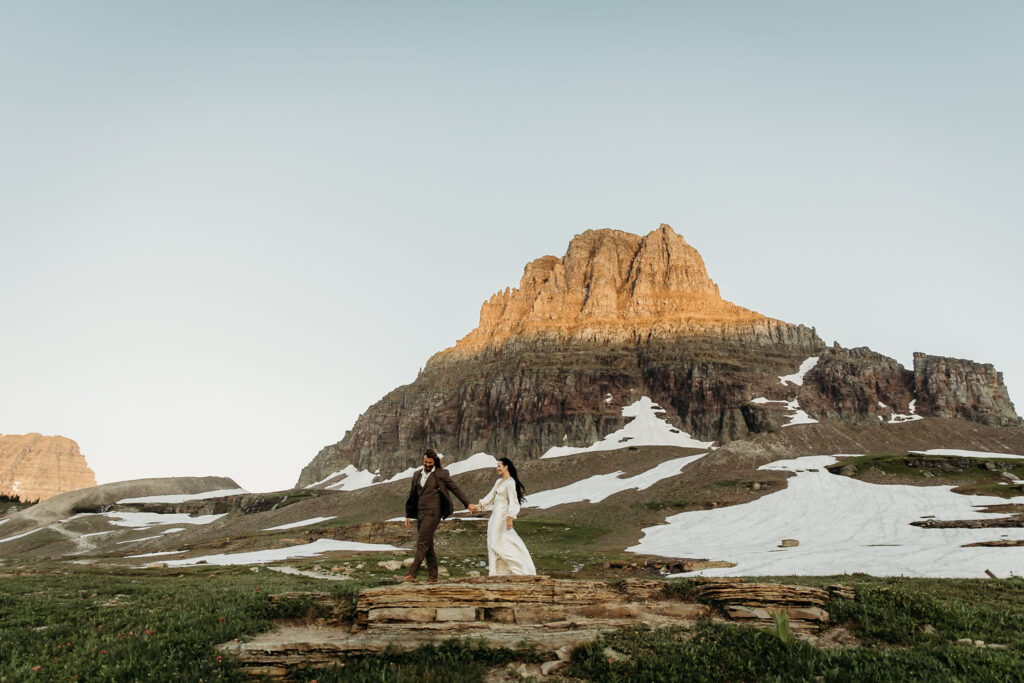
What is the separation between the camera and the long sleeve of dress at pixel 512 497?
1669 centimetres

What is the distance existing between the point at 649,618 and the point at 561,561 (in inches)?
1306

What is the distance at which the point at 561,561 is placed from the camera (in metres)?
44.7

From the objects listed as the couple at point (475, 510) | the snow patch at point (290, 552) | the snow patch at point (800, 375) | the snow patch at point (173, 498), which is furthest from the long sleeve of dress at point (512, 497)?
the snow patch at point (800, 375)

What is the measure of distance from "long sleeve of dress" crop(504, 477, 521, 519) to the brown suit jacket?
4.21 feet

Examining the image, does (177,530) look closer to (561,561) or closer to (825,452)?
(561,561)

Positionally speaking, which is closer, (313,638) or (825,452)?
(313,638)

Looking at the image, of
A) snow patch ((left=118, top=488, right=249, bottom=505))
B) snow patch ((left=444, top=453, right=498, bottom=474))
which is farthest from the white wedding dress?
snow patch ((left=118, top=488, right=249, bottom=505))

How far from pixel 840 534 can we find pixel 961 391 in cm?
15652

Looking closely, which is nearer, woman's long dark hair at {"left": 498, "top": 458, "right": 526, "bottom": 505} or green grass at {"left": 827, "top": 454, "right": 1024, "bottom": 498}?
woman's long dark hair at {"left": 498, "top": 458, "right": 526, "bottom": 505}

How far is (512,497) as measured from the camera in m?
16.9

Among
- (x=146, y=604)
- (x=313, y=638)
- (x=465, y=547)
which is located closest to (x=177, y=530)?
(x=465, y=547)

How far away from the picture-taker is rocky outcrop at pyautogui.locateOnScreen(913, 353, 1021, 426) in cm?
16112

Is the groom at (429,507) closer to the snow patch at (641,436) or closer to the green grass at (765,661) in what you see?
the green grass at (765,661)

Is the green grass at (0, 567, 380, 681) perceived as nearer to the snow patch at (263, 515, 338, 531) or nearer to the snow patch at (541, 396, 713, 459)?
the snow patch at (263, 515, 338, 531)
